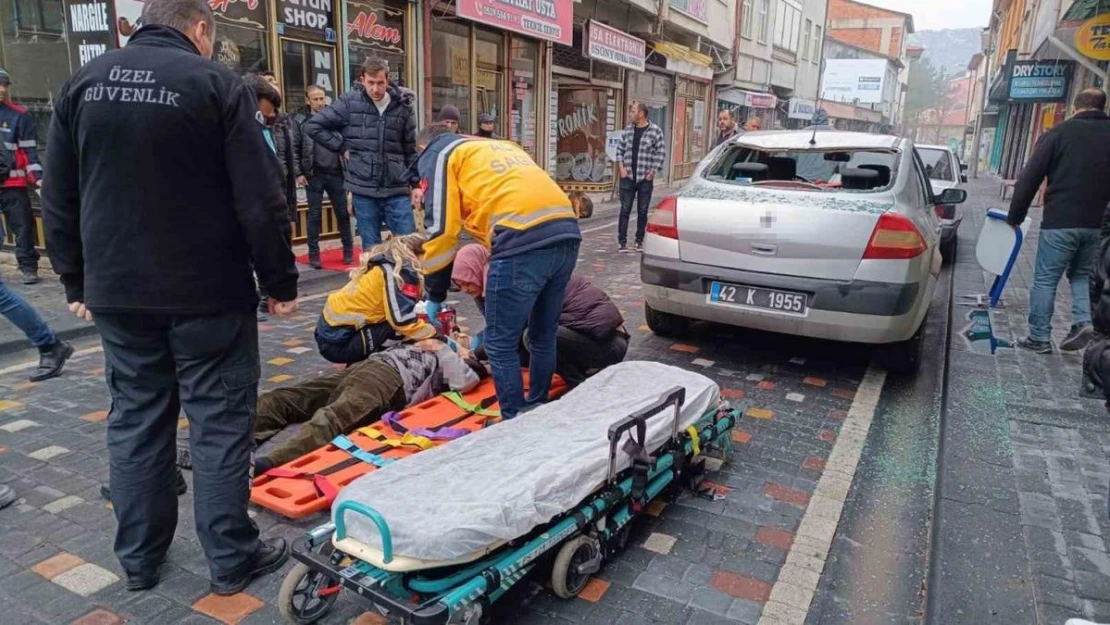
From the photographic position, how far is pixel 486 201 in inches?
132

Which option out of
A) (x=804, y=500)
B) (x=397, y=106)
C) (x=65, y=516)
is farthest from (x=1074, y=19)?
(x=65, y=516)

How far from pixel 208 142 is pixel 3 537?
1.85 m

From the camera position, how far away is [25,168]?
707cm

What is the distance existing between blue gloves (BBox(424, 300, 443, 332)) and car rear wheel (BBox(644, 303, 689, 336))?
1.93 meters

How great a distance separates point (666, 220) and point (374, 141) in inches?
122

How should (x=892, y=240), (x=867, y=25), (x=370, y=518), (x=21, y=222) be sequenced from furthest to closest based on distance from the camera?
1. (x=867, y=25)
2. (x=21, y=222)
3. (x=892, y=240)
4. (x=370, y=518)

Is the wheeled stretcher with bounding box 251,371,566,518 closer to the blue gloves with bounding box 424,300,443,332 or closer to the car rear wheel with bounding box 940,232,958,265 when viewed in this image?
the blue gloves with bounding box 424,300,443,332

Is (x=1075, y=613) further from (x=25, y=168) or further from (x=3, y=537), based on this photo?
(x=25, y=168)

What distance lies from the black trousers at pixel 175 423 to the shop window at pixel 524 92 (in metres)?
11.3

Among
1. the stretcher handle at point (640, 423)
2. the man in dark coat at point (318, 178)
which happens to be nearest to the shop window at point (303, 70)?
the man in dark coat at point (318, 178)

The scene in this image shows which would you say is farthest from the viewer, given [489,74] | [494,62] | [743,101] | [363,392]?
[743,101]

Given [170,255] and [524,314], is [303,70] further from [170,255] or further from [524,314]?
[170,255]

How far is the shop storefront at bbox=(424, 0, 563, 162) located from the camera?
11094mm

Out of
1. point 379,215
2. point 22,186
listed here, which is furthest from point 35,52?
point 379,215
